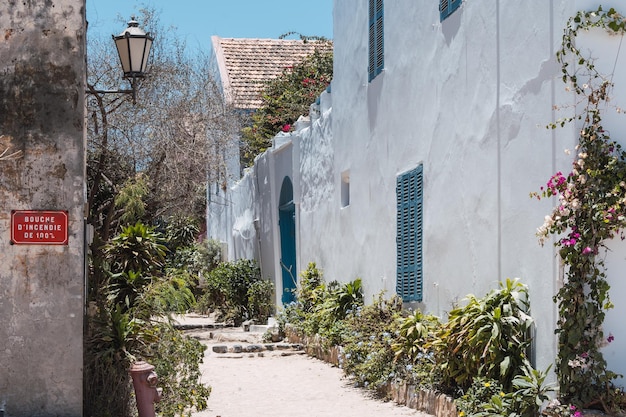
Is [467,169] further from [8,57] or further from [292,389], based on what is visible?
[8,57]

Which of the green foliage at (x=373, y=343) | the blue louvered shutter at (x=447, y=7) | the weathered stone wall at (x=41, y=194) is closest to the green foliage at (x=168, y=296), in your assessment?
the weathered stone wall at (x=41, y=194)

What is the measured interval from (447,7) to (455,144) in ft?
4.96

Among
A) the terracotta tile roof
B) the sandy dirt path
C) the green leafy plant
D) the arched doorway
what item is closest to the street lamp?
the sandy dirt path

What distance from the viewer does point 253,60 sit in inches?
1160

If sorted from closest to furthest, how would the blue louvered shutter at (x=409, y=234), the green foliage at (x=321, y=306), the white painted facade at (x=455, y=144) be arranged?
the white painted facade at (x=455, y=144) → the blue louvered shutter at (x=409, y=234) → the green foliage at (x=321, y=306)

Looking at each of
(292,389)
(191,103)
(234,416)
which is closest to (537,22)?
(234,416)

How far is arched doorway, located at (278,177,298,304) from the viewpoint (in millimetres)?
18344

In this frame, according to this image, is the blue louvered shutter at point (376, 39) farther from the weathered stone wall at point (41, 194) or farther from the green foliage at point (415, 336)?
the weathered stone wall at point (41, 194)

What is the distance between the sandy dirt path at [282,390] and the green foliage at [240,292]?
446 centimetres

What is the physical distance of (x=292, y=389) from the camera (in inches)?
458

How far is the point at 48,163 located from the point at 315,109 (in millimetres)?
9364

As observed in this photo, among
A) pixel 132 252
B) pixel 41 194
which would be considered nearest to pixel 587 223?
pixel 41 194

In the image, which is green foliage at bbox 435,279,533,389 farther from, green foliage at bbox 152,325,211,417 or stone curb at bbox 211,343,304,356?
stone curb at bbox 211,343,304,356

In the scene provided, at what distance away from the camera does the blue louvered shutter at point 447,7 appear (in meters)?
9.89
